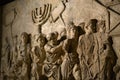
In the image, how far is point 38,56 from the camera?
17.0 feet

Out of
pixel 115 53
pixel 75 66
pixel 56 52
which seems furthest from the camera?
pixel 56 52

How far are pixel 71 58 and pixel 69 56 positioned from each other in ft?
0.18

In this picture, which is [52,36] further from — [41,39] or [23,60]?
[23,60]

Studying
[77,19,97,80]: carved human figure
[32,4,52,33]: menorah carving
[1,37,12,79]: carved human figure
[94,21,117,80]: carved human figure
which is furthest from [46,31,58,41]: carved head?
[1,37,12,79]: carved human figure

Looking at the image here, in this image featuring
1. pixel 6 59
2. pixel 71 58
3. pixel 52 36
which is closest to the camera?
pixel 71 58

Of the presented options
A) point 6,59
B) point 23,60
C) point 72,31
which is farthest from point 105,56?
point 6,59

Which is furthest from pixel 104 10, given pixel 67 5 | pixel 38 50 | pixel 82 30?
pixel 38 50

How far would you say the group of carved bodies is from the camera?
4.22 metres

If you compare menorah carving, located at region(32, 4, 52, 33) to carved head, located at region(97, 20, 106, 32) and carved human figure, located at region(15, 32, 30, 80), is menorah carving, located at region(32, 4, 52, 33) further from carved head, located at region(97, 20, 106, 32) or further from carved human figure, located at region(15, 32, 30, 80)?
carved head, located at region(97, 20, 106, 32)

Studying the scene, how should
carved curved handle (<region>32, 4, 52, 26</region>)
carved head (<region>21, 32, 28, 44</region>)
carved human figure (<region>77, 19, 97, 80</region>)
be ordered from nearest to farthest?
1. carved human figure (<region>77, 19, 97, 80</region>)
2. carved curved handle (<region>32, 4, 52, 26</region>)
3. carved head (<region>21, 32, 28, 44</region>)

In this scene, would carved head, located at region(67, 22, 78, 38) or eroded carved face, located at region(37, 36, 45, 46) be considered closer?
carved head, located at region(67, 22, 78, 38)

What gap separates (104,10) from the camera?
4395mm

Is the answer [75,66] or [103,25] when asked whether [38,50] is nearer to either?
[75,66]

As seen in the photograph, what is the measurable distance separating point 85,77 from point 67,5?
53.6 inches
